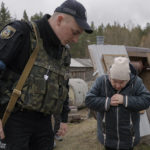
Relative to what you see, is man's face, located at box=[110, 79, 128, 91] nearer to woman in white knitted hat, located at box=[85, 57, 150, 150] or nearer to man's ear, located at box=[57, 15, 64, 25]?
woman in white knitted hat, located at box=[85, 57, 150, 150]

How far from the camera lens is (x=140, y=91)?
248 centimetres

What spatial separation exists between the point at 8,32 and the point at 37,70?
363 mm

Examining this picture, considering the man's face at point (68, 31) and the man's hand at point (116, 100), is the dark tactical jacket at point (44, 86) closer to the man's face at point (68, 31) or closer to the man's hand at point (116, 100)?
the man's face at point (68, 31)

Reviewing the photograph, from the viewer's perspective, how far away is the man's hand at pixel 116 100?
2.37 m

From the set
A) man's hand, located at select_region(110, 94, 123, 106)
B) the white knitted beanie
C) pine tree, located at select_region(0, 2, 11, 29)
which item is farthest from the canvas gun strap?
pine tree, located at select_region(0, 2, 11, 29)

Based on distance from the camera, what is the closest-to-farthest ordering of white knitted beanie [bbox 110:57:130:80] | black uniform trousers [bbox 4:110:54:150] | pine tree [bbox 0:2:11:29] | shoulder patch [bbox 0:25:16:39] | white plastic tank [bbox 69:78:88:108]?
shoulder patch [bbox 0:25:16:39], black uniform trousers [bbox 4:110:54:150], white knitted beanie [bbox 110:57:130:80], white plastic tank [bbox 69:78:88:108], pine tree [bbox 0:2:11:29]

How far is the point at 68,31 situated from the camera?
1.81m

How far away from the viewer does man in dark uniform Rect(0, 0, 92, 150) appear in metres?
1.65

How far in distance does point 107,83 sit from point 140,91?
38 cm

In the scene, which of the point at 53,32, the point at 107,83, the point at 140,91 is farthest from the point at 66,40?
the point at 140,91

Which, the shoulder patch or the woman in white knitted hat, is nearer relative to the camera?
the shoulder patch

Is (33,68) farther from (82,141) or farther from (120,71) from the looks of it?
(82,141)

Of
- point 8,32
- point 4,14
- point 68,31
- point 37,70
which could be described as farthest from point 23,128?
point 4,14

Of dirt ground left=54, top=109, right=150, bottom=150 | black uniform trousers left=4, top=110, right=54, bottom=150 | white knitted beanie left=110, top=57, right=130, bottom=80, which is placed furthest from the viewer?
dirt ground left=54, top=109, right=150, bottom=150
